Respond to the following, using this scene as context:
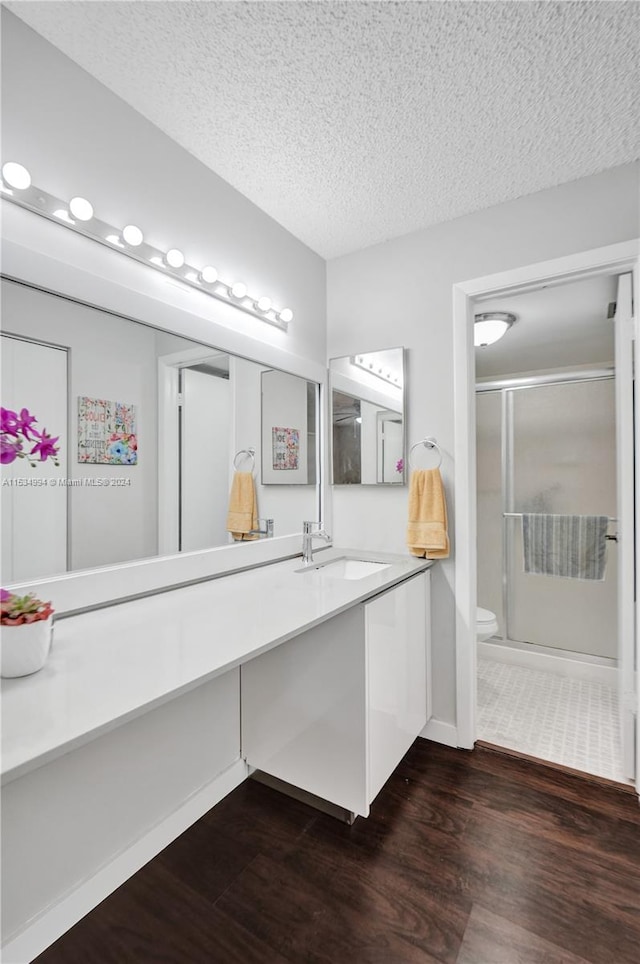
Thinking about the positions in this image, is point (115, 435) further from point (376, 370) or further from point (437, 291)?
point (437, 291)

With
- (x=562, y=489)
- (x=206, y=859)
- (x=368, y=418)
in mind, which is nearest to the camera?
(x=206, y=859)

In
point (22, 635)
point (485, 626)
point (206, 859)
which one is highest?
point (22, 635)

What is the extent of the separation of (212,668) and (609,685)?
2.71m

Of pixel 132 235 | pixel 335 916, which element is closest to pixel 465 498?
pixel 335 916

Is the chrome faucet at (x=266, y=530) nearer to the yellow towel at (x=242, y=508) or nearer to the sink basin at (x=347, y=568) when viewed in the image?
the yellow towel at (x=242, y=508)

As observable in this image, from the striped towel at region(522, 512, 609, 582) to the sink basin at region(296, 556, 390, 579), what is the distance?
1.50 metres

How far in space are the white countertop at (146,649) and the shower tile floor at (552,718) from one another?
110 centimetres

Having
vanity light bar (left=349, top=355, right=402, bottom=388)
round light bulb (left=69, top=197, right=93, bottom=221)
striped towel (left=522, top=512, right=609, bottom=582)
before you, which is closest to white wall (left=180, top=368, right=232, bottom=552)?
round light bulb (left=69, top=197, right=93, bottom=221)

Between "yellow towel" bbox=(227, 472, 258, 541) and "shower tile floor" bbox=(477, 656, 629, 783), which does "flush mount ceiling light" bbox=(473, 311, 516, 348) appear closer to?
"yellow towel" bbox=(227, 472, 258, 541)

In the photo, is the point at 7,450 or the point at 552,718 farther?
the point at 552,718

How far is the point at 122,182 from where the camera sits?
142 cm

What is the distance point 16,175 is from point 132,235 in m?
0.33

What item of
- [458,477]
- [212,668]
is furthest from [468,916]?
[458,477]

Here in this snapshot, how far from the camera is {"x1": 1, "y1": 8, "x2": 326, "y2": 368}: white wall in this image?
1.17m
